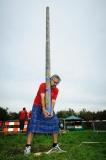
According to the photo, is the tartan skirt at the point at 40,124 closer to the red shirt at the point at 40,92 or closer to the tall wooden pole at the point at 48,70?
the red shirt at the point at 40,92

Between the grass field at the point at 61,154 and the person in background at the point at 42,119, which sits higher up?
the person in background at the point at 42,119

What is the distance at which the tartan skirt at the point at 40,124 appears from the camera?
9.52ft

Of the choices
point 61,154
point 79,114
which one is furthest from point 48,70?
point 79,114

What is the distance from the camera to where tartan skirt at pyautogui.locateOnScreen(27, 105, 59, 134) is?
2.90 metres

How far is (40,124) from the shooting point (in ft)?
9.62

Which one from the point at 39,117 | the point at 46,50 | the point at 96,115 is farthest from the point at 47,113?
the point at 96,115

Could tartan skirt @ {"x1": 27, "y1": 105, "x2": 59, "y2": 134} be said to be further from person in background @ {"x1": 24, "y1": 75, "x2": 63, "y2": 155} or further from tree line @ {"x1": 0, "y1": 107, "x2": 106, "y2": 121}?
tree line @ {"x1": 0, "y1": 107, "x2": 106, "y2": 121}

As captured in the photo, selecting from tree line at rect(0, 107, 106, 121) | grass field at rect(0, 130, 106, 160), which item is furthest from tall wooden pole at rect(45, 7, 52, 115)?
tree line at rect(0, 107, 106, 121)

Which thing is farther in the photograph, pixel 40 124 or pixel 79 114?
pixel 79 114

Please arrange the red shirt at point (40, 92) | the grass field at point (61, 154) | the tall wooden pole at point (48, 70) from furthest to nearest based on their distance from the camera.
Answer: the red shirt at point (40, 92)
the tall wooden pole at point (48, 70)
the grass field at point (61, 154)

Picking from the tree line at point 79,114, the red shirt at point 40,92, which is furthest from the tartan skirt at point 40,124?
the tree line at point 79,114

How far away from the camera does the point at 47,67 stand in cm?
309

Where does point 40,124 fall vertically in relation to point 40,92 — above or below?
below

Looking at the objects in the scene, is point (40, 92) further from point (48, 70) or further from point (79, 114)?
point (79, 114)
